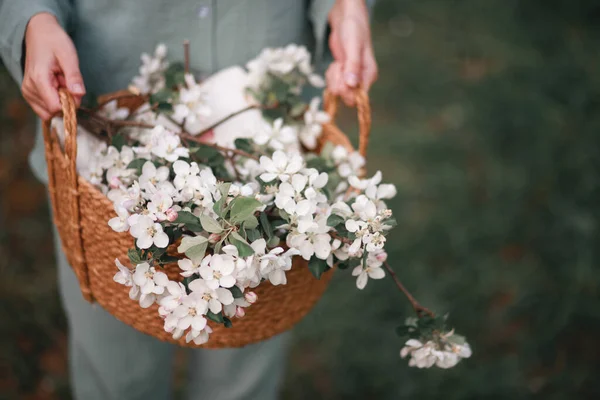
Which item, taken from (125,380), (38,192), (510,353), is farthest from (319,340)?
(38,192)

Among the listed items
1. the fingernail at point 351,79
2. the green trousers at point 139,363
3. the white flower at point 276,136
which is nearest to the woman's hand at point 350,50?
the fingernail at point 351,79

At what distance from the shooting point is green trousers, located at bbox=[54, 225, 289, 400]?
4.51 ft

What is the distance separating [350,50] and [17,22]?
60 centimetres

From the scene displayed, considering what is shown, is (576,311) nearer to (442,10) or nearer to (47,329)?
(47,329)

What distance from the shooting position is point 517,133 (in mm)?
2832

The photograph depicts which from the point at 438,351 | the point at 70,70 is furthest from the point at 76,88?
the point at 438,351

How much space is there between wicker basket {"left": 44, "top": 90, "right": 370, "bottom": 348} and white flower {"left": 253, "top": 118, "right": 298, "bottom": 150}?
0.45 feet

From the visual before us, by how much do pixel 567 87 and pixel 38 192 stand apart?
246cm

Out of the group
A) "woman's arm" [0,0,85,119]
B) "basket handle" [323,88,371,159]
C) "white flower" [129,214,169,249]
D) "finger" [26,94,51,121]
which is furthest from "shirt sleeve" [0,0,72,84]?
"basket handle" [323,88,371,159]

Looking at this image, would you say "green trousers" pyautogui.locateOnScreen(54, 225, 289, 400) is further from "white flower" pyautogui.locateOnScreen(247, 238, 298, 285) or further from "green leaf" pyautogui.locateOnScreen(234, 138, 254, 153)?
"white flower" pyautogui.locateOnScreen(247, 238, 298, 285)

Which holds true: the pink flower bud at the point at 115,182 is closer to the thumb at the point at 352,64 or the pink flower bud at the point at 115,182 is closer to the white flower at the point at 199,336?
the white flower at the point at 199,336

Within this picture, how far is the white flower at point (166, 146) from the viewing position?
96 centimetres

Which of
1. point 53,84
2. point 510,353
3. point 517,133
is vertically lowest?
point 510,353

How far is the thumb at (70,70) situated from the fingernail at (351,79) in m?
0.48
